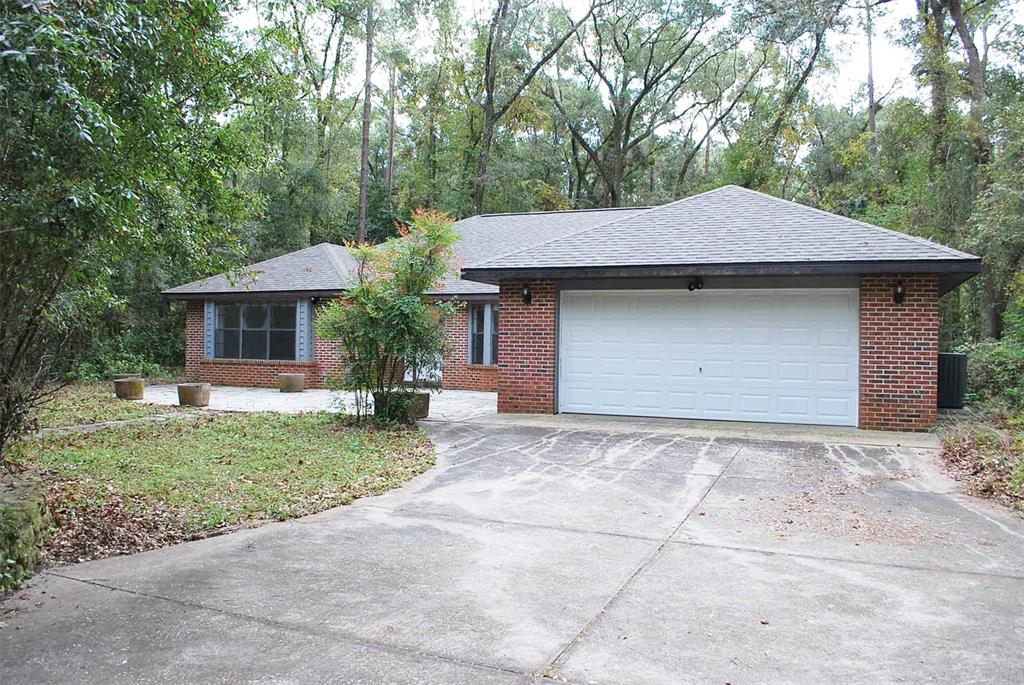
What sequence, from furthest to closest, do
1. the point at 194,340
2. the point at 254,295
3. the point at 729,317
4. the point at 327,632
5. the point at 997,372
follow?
the point at 194,340, the point at 254,295, the point at 997,372, the point at 729,317, the point at 327,632

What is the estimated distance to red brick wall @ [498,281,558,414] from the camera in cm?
1246

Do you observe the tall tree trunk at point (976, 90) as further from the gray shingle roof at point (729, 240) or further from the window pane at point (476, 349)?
the window pane at point (476, 349)

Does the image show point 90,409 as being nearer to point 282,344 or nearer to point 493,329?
point 282,344

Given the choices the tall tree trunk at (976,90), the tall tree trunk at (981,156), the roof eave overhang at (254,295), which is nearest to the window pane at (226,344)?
the roof eave overhang at (254,295)

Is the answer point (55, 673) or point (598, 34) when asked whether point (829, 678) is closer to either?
point (55, 673)

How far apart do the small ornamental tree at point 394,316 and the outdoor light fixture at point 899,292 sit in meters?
6.47

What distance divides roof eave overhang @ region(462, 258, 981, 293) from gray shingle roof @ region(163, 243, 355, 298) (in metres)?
6.82

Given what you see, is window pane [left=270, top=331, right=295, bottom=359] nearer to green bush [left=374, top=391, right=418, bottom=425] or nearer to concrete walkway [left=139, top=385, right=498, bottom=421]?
concrete walkway [left=139, top=385, right=498, bottom=421]

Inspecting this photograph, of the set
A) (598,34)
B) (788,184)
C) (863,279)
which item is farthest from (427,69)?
(863,279)

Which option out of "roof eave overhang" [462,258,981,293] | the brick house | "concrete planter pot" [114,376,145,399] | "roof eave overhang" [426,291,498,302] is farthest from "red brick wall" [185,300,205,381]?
"roof eave overhang" [462,258,981,293]

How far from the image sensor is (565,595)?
4.18m

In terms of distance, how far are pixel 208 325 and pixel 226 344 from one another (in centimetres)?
68

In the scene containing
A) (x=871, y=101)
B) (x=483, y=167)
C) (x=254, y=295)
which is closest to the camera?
(x=254, y=295)

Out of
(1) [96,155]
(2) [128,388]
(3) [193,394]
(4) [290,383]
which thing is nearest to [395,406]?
(3) [193,394]
